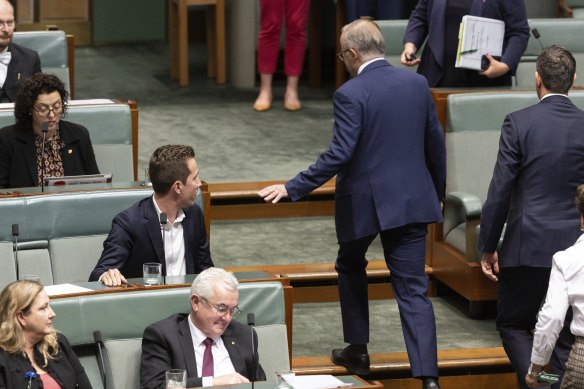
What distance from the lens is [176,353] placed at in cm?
349

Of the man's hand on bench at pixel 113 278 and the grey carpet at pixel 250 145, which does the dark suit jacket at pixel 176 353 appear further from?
the grey carpet at pixel 250 145

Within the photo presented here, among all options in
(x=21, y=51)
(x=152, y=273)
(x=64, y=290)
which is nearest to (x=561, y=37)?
(x=21, y=51)

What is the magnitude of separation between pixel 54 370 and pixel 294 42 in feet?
13.5

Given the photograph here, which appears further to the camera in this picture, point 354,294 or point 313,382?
point 354,294

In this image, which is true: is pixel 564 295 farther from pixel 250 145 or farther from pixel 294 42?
pixel 294 42

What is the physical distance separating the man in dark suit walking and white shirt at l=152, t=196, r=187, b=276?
1774 mm

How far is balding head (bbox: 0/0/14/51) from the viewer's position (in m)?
5.48

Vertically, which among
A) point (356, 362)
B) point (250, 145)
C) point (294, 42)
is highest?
point (294, 42)

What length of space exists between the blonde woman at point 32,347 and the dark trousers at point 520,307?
1.41m

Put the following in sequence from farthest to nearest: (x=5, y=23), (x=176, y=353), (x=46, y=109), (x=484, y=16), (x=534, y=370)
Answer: (x=5, y=23) → (x=484, y=16) → (x=46, y=109) → (x=534, y=370) → (x=176, y=353)

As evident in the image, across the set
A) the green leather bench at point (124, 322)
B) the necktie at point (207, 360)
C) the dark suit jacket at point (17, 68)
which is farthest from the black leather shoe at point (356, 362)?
the dark suit jacket at point (17, 68)

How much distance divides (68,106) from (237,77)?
2.84 metres

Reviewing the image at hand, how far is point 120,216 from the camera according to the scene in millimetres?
3996

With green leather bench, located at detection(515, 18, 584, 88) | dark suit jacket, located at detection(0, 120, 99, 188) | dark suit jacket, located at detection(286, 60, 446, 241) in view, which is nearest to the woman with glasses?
dark suit jacket, located at detection(0, 120, 99, 188)
